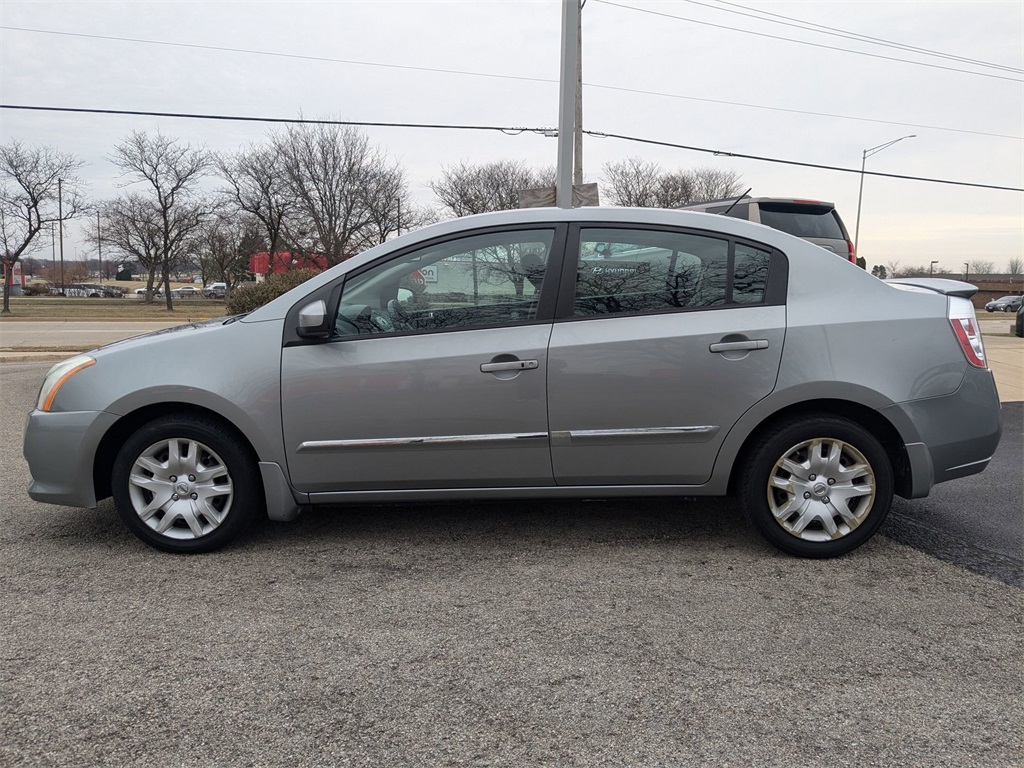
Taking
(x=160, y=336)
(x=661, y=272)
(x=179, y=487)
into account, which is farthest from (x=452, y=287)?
(x=179, y=487)

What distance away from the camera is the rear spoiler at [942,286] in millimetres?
3965

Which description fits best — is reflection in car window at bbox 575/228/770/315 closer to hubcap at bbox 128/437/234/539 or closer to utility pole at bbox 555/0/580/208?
hubcap at bbox 128/437/234/539

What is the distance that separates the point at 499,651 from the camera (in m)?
2.92

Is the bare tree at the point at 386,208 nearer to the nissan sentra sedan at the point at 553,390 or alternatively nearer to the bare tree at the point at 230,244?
the bare tree at the point at 230,244

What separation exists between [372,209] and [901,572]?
125 ft

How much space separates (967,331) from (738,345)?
1.15 meters

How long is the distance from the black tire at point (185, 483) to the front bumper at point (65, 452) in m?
0.16

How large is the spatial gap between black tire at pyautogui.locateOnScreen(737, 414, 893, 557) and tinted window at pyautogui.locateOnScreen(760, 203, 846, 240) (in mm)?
6463

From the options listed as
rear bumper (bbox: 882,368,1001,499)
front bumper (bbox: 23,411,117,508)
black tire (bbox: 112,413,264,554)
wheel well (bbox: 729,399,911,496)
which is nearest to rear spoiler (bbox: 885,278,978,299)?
rear bumper (bbox: 882,368,1001,499)

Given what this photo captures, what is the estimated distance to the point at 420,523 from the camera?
14.6 ft

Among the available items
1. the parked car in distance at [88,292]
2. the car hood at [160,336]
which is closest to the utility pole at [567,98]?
the car hood at [160,336]

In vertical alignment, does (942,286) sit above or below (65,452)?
above

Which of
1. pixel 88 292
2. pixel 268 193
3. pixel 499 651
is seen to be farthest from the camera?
pixel 88 292

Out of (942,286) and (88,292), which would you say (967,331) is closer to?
(942,286)
